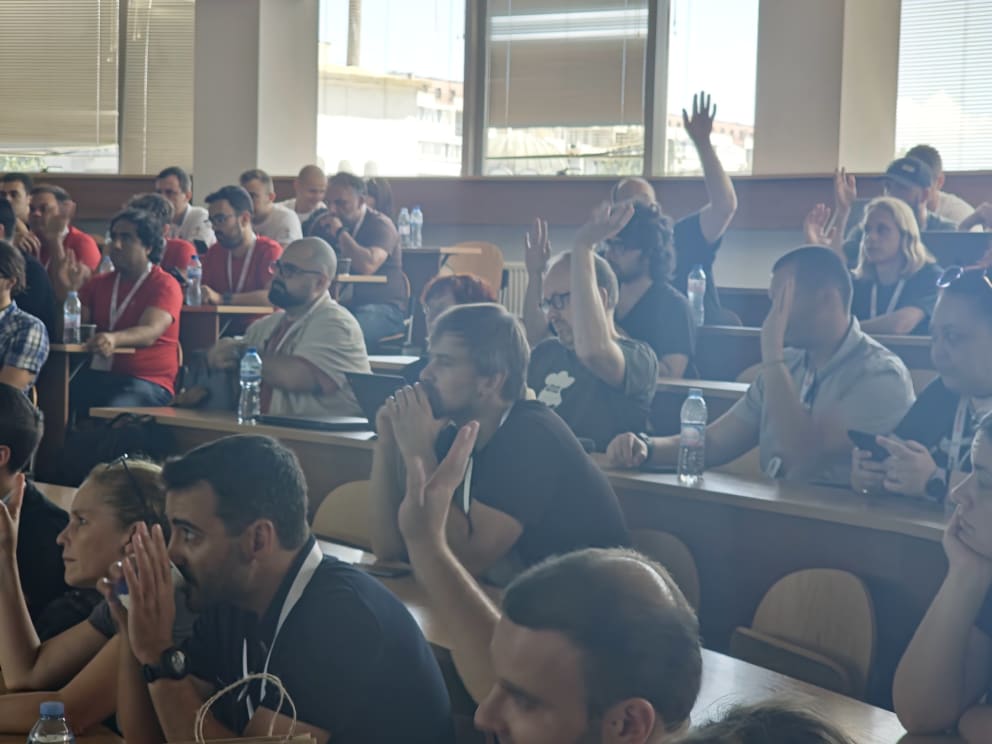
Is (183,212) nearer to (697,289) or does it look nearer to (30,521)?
(697,289)

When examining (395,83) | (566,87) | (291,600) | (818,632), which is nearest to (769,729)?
(291,600)

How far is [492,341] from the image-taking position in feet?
8.74

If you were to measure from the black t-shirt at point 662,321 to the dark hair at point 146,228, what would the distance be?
7.87 feet

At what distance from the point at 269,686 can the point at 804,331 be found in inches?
76.6

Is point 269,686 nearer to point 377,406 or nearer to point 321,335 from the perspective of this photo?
point 377,406

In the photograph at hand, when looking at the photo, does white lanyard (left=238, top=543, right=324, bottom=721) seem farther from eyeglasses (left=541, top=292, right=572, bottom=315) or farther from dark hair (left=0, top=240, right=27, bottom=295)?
dark hair (left=0, top=240, right=27, bottom=295)

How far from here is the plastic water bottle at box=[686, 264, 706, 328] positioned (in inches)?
221

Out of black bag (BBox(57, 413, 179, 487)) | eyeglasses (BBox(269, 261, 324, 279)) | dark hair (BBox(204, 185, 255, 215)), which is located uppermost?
dark hair (BBox(204, 185, 255, 215))

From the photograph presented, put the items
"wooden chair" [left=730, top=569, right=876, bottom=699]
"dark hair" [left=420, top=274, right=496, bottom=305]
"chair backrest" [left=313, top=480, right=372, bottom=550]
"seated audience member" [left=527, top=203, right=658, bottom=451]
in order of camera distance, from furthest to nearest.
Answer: "dark hair" [left=420, top=274, right=496, bottom=305]
"seated audience member" [left=527, top=203, right=658, bottom=451]
"chair backrest" [left=313, top=480, right=372, bottom=550]
"wooden chair" [left=730, top=569, right=876, bottom=699]

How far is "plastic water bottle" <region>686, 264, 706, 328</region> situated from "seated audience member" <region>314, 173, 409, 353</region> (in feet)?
7.42

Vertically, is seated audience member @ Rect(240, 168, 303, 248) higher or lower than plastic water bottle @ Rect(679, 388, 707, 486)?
higher

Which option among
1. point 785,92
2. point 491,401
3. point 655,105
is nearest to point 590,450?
point 491,401

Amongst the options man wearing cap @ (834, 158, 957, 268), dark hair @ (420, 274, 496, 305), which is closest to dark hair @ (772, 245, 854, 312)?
dark hair @ (420, 274, 496, 305)

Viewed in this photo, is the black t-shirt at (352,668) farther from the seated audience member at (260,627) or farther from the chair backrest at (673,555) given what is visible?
the chair backrest at (673,555)
